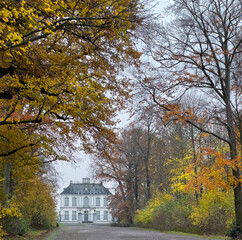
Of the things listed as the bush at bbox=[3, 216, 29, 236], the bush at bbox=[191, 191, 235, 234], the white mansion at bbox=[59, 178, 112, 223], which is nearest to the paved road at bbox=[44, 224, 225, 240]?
the bush at bbox=[3, 216, 29, 236]

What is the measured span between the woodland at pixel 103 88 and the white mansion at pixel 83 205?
58.8 meters

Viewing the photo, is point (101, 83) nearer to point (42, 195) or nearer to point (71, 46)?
point (71, 46)

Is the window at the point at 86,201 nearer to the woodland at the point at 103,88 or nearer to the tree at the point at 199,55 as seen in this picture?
the woodland at the point at 103,88

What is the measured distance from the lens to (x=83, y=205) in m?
83.4

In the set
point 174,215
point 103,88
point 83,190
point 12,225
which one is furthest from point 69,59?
point 83,190

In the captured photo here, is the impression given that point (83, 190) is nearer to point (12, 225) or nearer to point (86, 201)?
point (86, 201)

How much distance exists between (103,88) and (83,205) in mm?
77824

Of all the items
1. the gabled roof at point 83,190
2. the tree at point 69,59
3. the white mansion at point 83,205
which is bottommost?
the white mansion at point 83,205

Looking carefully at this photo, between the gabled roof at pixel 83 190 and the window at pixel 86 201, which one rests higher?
the gabled roof at pixel 83 190

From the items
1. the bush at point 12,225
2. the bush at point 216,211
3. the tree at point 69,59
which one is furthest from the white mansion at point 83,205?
the tree at point 69,59

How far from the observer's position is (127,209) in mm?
37344

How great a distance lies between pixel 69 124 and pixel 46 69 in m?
3.12

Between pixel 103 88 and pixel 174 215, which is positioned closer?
pixel 103 88

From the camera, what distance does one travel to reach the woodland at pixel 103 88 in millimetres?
7074
